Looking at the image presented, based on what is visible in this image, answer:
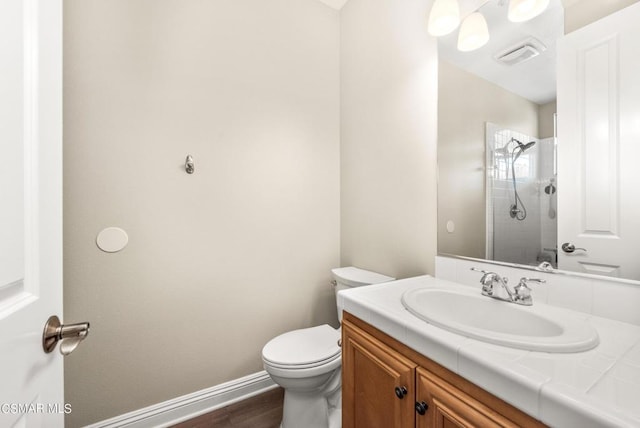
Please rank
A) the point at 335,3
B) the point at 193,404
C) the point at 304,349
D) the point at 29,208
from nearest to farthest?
the point at 29,208
the point at 304,349
the point at 193,404
the point at 335,3

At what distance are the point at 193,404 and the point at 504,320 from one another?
1.63 metres

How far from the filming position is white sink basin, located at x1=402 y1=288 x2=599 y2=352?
0.63m

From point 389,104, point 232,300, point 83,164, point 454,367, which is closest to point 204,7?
point 83,164

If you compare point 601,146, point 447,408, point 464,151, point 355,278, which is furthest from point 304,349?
point 601,146

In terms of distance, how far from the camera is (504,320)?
0.90 meters

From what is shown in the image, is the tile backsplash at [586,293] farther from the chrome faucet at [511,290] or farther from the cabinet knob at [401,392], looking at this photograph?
the cabinet knob at [401,392]

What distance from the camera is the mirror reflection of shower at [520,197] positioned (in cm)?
96

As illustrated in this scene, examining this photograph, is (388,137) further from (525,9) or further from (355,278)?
(355,278)

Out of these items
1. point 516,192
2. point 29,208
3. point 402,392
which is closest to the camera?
point 29,208

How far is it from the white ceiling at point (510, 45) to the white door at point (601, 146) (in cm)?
4

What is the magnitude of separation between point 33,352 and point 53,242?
223mm

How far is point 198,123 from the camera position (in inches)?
59.7

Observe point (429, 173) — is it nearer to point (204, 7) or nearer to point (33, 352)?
point (33, 352)

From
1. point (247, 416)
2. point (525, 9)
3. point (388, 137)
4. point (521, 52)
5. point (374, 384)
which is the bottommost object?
point (247, 416)
